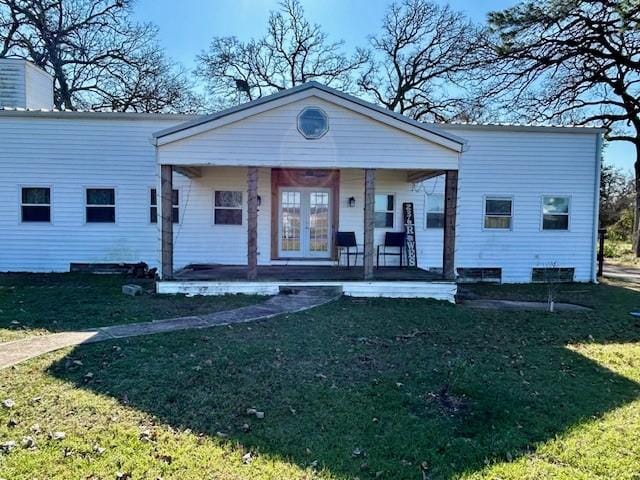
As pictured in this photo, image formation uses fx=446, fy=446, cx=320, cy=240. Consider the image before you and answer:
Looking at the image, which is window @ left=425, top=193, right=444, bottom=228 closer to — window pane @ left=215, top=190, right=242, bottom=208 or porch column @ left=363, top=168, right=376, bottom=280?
porch column @ left=363, top=168, right=376, bottom=280

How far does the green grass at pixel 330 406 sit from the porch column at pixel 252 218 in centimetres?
264

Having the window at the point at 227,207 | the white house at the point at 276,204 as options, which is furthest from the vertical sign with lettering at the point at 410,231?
the window at the point at 227,207

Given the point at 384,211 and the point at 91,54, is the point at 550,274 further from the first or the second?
the point at 91,54

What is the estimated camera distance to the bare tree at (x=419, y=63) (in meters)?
23.0

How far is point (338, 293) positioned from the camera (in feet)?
29.2

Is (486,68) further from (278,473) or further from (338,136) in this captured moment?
(278,473)

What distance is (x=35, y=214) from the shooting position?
1123cm

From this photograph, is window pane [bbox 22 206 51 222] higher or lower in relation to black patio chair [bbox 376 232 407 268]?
higher

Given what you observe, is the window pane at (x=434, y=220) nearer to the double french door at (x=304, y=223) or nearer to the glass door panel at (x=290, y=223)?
the double french door at (x=304, y=223)

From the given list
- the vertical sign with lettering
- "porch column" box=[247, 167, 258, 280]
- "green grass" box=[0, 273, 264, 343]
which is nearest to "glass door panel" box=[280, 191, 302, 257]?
the vertical sign with lettering

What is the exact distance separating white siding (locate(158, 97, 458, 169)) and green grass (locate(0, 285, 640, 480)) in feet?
12.0

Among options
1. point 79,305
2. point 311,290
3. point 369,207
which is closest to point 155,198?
point 79,305

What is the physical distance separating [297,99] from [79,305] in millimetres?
5385

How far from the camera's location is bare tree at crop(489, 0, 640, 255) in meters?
16.3
